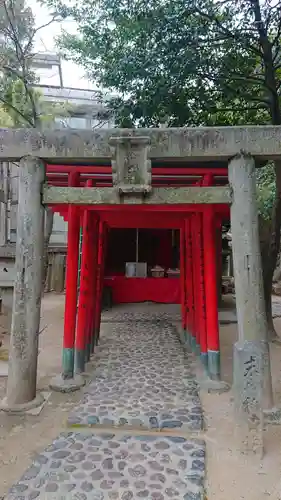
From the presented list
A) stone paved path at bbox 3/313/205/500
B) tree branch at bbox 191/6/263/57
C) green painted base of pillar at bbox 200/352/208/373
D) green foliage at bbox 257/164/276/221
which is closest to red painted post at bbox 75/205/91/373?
stone paved path at bbox 3/313/205/500

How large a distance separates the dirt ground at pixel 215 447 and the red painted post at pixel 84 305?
21.9 inches

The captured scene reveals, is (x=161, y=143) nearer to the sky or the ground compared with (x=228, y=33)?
nearer to the ground

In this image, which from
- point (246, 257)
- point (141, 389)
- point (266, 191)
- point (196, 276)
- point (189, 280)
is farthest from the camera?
point (266, 191)

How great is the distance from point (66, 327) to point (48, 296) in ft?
35.4

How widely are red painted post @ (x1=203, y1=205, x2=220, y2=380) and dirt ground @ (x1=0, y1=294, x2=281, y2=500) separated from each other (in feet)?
1.54

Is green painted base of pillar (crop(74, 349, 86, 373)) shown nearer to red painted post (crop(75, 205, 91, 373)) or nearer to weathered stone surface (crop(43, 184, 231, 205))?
red painted post (crop(75, 205, 91, 373))

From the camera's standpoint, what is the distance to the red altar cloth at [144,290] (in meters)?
13.0

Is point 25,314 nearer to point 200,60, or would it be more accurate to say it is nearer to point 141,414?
point 141,414

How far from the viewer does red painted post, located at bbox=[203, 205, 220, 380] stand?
5469mm

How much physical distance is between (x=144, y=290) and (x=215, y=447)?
954 centimetres

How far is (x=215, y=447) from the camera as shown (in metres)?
3.70

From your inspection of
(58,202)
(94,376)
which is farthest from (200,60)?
(94,376)

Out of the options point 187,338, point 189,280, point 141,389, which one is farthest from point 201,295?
point 187,338

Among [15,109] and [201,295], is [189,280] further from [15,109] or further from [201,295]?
[15,109]
